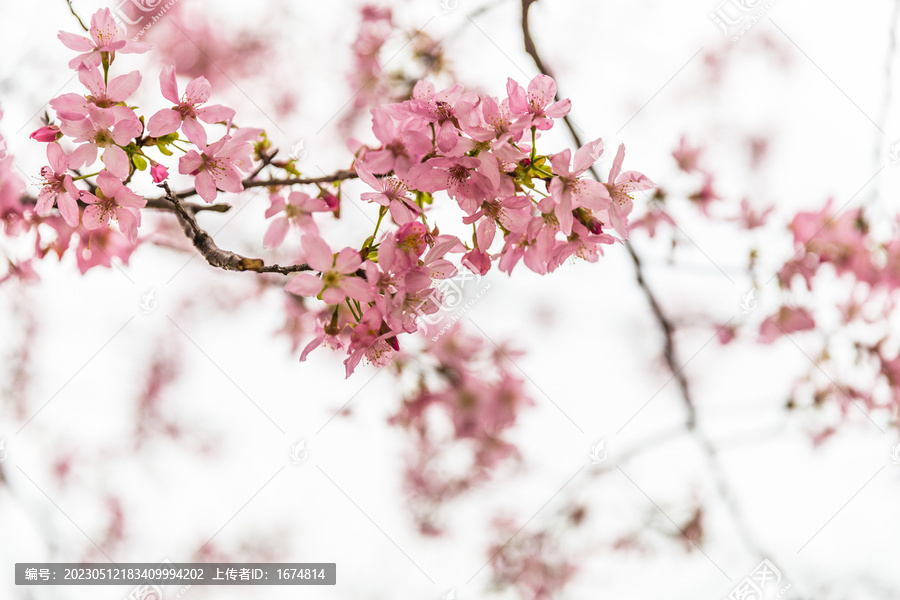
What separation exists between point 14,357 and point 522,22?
13.8 feet

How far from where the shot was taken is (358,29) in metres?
2.78

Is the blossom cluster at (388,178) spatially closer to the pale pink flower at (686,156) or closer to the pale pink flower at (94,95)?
the pale pink flower at (94,95)

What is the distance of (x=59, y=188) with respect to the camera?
3.35 feet

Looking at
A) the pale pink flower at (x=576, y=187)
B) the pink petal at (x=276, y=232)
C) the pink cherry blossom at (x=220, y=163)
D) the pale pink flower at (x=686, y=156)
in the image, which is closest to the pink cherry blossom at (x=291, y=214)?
the pink petal at (x=276, y=232)

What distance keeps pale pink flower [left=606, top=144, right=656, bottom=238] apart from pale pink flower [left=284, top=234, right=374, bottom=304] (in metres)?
0.49

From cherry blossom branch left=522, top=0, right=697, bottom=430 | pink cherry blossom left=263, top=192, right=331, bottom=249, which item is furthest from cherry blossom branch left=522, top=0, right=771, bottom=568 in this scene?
pink cherry blossom left=263, top=192, right=331, bottom=249

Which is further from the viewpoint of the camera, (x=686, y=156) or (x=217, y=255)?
(x=686, y=156)

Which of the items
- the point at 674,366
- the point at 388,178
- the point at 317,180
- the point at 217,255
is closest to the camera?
the point at 217,255

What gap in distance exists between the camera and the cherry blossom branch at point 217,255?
865 millimetres

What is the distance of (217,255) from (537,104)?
0.63 meters

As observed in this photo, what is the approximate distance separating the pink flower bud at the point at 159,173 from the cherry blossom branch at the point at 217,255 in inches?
0.5

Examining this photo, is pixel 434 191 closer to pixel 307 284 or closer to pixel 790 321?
pixel 307 284

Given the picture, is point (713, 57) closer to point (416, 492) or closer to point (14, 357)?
point (416, 492)

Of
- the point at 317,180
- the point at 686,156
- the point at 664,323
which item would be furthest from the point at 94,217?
the point at 686,156
